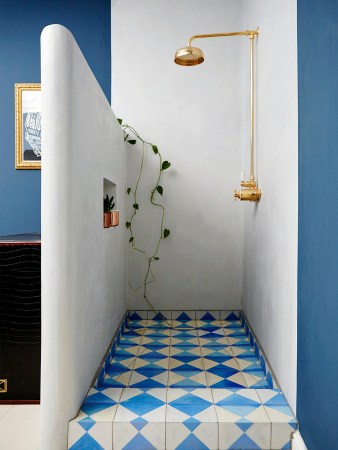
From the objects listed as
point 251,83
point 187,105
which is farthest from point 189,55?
point 187,105

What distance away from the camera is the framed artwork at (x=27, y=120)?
10.4 feet

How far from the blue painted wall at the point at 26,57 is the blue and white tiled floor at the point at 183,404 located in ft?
4.94

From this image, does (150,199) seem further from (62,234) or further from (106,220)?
(62,234)

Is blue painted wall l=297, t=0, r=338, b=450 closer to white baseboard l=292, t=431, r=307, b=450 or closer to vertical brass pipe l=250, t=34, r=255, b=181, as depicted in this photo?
white baseboard l=292, t=431, r=307, b=450

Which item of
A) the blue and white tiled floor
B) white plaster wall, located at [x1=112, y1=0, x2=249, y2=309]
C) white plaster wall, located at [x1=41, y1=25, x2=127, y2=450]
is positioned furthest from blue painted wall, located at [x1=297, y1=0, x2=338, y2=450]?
white plaster wall, located at [x1=112, y1=0, x2=249, y2=309]

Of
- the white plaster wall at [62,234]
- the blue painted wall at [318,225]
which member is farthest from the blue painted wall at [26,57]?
the blue painted wall at [318,225]

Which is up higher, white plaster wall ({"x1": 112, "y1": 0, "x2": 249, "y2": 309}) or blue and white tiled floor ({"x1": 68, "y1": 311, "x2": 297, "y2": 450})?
white plaster wall ({"x1": 112, "y1": 0, "x2": 249, "y2": 309})

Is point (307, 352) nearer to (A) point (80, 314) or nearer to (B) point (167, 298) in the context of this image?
(A) point (80, 314)

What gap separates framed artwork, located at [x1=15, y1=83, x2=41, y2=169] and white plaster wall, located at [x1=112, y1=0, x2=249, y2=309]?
2.14 feet

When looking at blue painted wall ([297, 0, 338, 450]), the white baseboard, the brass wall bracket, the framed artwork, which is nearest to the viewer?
blue painted wall ([297, 0, 338, 450])

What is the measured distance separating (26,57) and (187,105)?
1.38 metres

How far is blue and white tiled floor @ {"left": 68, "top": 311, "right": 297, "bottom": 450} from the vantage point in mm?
1578

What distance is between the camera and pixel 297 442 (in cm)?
152

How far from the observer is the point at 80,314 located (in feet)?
5.55
